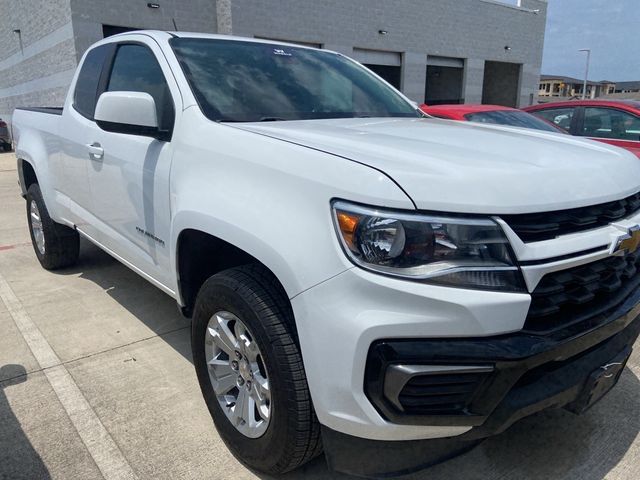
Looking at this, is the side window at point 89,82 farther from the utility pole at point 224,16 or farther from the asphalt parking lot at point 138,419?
the utility pole at point 224,16

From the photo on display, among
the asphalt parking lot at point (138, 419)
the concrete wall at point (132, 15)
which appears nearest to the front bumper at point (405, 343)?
the asphalt parking lot at point (138, 419)

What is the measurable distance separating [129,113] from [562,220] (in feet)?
6.44

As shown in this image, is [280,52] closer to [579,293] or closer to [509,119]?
[579,293]

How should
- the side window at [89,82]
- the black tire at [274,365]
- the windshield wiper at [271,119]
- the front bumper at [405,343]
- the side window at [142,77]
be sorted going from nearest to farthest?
1. the front bumper at [405,343]
2. the black tire at [274,365]
3. the windshield wiper at [271,119]
4. the side window at [142,77]
5. the side window at [89,82]

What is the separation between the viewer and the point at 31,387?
295 centimetres

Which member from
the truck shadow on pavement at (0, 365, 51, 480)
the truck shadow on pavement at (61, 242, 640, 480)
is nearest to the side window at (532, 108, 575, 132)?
the truck shadow on pavement at (61, 242, 640, 480)

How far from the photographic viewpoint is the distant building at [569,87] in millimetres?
76088

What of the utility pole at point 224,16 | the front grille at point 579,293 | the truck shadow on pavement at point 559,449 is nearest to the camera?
the front grille at point 579,293

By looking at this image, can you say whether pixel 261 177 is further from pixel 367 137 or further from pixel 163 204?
pixel 163 204

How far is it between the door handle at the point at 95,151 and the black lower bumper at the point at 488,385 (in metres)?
2.31

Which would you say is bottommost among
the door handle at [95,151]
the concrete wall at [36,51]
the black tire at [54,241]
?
the black tire at [54,241]

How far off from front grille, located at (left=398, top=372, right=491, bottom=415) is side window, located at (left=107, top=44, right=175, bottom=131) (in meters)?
1.74

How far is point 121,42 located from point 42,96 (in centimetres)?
1769

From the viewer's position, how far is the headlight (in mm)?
1617
